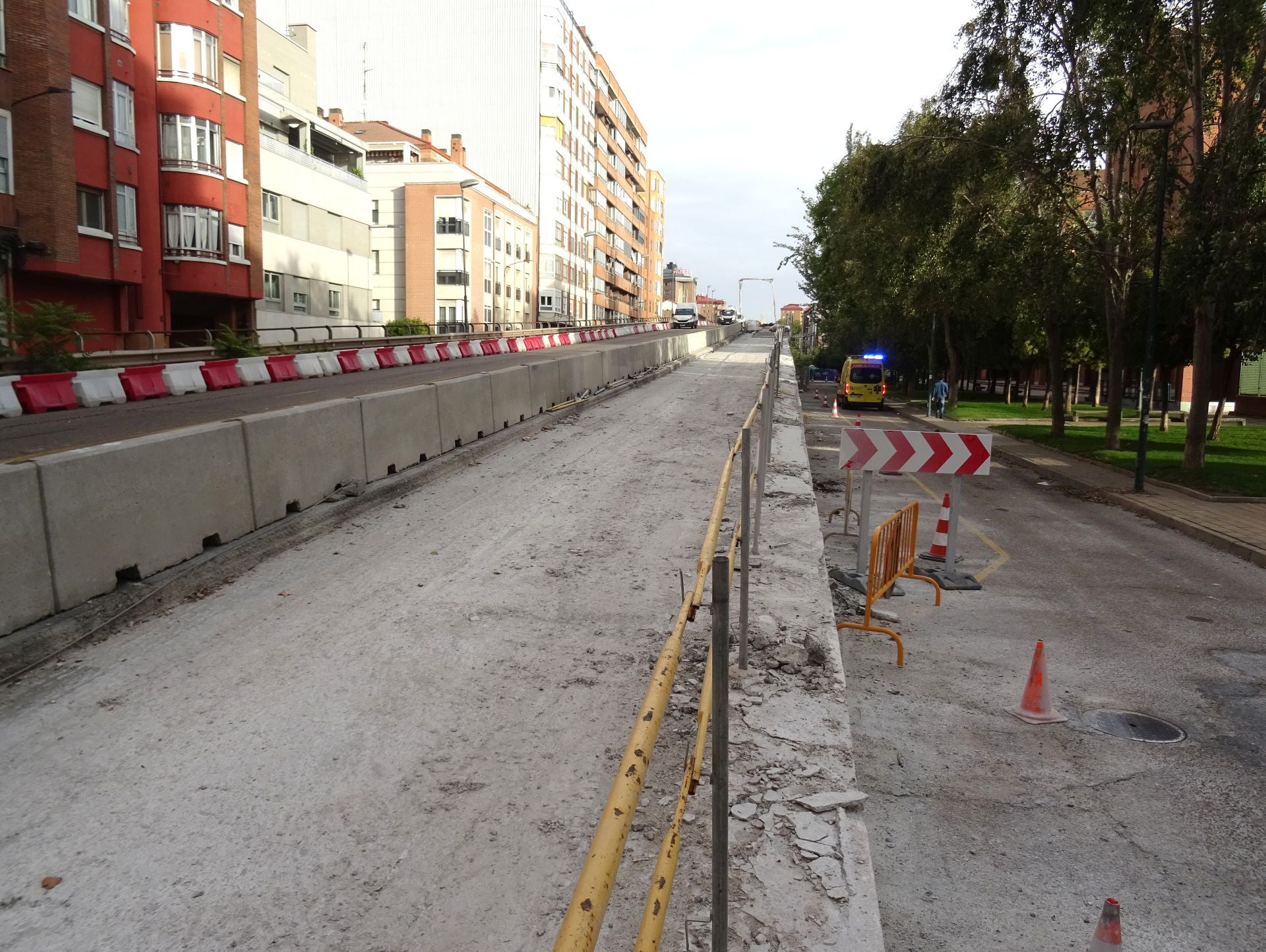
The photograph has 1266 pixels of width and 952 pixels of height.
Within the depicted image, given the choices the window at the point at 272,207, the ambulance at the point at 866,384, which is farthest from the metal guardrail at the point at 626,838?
the window at the point at 272,207

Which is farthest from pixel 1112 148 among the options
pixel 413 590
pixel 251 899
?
pixel 251 899

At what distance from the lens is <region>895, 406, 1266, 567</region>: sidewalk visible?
13.6m

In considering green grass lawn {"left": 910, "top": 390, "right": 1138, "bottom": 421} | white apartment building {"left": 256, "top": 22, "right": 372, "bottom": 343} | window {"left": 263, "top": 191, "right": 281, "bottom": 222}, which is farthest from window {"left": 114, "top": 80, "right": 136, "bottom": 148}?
green grass lawn {"left": 910, "top": 390, "right": 1138, "bottom": 421}

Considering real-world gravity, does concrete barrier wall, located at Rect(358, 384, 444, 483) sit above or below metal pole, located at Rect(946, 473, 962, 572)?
above

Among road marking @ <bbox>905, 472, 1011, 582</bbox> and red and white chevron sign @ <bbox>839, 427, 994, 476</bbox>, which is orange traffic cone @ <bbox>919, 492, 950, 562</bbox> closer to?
road marking @ <bbox>905, 472, 1011, 582</bbox>

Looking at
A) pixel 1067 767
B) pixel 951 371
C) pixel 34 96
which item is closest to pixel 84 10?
pixel 34 96

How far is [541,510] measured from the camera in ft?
37.4

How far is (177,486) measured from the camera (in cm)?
801

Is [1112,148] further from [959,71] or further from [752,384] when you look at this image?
[752,384]

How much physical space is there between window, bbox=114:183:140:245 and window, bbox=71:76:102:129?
2.11m

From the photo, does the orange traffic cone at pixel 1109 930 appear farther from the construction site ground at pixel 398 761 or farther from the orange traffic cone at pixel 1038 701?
the orange traffic cone at pixel 1038 701

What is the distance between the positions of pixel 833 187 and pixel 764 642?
155ft

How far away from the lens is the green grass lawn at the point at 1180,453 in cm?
1858

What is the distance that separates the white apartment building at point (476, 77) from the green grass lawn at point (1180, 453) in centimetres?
6395
